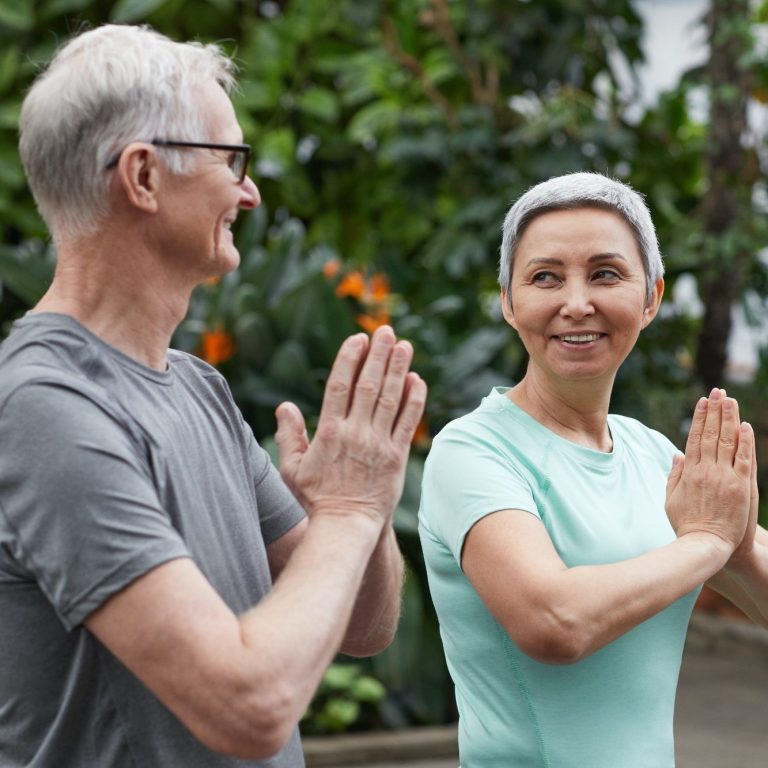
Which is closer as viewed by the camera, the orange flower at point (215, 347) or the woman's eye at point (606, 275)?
the woman's eye at point (606, 275)

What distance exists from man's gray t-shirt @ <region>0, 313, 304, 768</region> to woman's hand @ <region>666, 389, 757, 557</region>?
2.05 feet

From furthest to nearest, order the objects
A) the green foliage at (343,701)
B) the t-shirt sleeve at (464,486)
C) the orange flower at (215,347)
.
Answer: the orange flower at (215,347)
the green foliage at (343,701)
the t-shirt sleeve at (464,486)

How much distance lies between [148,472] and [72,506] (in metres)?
0.12

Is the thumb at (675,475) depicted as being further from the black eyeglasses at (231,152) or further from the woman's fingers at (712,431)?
the black eyeglasses at (231,152)

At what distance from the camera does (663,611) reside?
205 centimetres

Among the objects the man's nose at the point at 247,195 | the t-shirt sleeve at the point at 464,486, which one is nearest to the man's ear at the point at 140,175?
the man's nose at the point at 247,195

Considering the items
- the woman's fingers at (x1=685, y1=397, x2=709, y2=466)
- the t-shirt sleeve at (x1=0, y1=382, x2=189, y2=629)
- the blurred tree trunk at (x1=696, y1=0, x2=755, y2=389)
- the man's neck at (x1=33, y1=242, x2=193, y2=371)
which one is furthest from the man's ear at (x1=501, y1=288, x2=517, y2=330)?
the blurred tree trunk at (x1=696, y1=0, x2=755, y2=389)

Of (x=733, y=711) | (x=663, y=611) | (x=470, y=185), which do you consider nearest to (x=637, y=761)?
(x=663, y=611)

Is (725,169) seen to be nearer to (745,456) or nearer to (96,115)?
(745,456)

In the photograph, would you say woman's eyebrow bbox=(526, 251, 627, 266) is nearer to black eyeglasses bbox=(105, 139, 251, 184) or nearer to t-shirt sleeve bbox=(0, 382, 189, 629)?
black eyeglasses bbox=(105, 139, 251, 184)

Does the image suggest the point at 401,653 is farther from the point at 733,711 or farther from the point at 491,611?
the point at 491,611

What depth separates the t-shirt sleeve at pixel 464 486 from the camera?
1.94 metres

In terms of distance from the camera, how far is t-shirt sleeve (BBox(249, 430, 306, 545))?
1879 mm

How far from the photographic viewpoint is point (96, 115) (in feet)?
5.21
